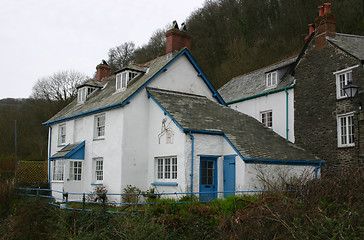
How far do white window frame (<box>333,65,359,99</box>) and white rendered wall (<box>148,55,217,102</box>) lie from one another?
6.96m

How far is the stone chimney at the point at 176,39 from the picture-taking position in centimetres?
2153

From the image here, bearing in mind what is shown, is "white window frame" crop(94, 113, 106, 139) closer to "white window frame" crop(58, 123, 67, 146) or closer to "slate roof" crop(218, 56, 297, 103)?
"white window frame" crop(58, 123, 67, 146)

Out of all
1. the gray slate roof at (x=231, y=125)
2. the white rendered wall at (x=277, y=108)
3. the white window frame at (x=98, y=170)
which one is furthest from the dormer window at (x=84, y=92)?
the white rendered wall at (x=277, y=108)

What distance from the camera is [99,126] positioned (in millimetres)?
20188

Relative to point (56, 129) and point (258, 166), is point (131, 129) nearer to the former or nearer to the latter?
point (258, 166)

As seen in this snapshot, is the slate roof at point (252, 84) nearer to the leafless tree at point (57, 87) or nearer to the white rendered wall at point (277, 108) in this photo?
the white rendered wall at point (277, 108)

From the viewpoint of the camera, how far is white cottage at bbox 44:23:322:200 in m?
Result: 16.1

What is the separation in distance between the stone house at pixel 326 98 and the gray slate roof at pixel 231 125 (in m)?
1.81

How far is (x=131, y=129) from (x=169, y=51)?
5.99m

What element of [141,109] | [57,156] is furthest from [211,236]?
[57,156]

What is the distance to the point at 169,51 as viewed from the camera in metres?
21.5

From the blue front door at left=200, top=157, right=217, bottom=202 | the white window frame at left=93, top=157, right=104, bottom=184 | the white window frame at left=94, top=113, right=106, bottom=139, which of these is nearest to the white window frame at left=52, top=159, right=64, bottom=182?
the white window frame at left=93, top=157, right=104, bottom=184

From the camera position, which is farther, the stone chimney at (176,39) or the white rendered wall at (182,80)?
the stone chimney at (176,39)

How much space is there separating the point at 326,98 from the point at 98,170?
12.7 m
